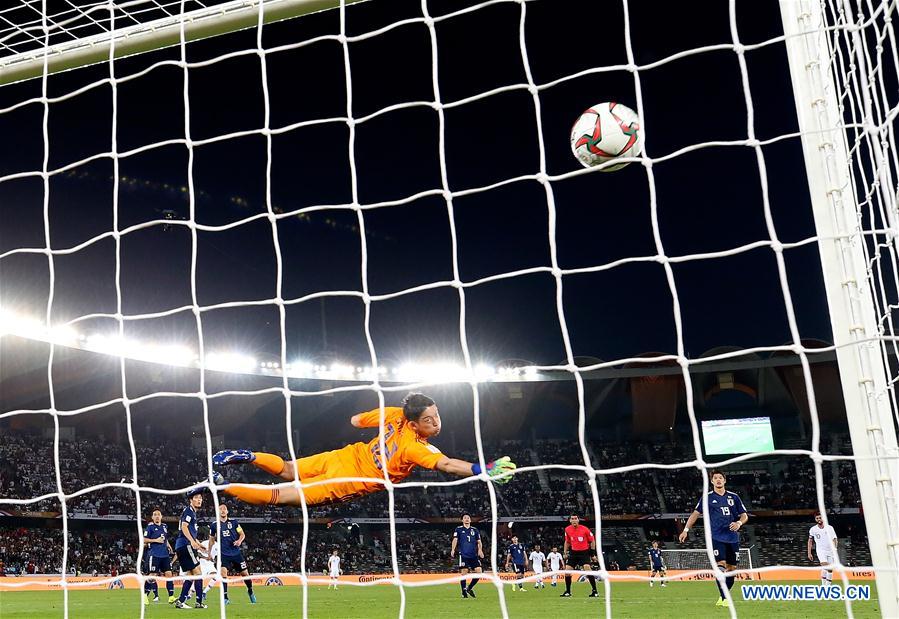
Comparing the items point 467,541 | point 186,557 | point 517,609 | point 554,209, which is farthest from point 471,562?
point 554,209

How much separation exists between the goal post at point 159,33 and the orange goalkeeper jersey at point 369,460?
100 inches

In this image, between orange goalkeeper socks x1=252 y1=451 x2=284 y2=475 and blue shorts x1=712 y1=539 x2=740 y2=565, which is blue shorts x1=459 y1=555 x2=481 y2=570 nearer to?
blue shorts x1=712 y1=539 x2=740 y2=565

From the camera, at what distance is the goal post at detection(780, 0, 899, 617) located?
220 cm

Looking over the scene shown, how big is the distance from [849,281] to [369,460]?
3.94 metres

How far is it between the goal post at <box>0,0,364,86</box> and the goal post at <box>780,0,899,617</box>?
195 cm

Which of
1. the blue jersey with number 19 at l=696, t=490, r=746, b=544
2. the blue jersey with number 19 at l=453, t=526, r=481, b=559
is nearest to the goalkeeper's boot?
the blue jersey with number 19 at l=696, t=490, r=746, b=544

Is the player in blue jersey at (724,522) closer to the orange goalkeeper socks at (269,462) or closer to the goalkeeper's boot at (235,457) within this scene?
the orange goalkeeper socks at (269,462)

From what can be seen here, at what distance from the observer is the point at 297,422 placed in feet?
109

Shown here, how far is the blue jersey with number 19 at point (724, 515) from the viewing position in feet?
26.7

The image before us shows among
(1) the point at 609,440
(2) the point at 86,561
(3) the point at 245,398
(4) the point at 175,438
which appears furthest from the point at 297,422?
(1) the point at 609,440

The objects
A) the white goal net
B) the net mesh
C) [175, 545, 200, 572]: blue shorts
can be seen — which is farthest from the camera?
the white goal net

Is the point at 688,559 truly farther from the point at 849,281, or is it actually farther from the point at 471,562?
the point at 849,281

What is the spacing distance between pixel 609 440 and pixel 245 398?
1525cm

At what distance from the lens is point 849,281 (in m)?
2.34
